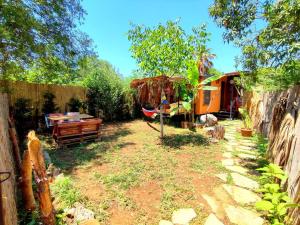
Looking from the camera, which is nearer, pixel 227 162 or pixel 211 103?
pixel 227 162

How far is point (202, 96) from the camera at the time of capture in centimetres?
1316

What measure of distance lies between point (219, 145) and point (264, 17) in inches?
176

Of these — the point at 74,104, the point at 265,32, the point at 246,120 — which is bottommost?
the point at 246,120

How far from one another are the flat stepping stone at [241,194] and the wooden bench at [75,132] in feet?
17.7

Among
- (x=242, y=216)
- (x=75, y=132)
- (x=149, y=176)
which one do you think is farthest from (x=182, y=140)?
(x=242, y=216)

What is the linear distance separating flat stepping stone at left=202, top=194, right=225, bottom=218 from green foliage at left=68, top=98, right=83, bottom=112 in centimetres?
933

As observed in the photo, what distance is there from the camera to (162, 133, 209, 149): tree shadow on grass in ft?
24.8

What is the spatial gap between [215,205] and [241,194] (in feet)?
2.36

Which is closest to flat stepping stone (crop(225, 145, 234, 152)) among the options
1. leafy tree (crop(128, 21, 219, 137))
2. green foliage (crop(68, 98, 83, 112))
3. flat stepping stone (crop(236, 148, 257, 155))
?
flat stepping stone (crop(236, 148, 257, 155))

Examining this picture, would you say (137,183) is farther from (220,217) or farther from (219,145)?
(219,145)

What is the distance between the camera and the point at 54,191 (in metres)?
3.87

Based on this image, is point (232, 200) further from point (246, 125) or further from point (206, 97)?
point (206, 97)

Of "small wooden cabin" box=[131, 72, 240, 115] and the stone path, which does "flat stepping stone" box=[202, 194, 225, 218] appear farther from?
"small wooden cabin" box=[131, 72, 240, 115]

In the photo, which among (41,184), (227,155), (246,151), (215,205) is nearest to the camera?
(41,184)
